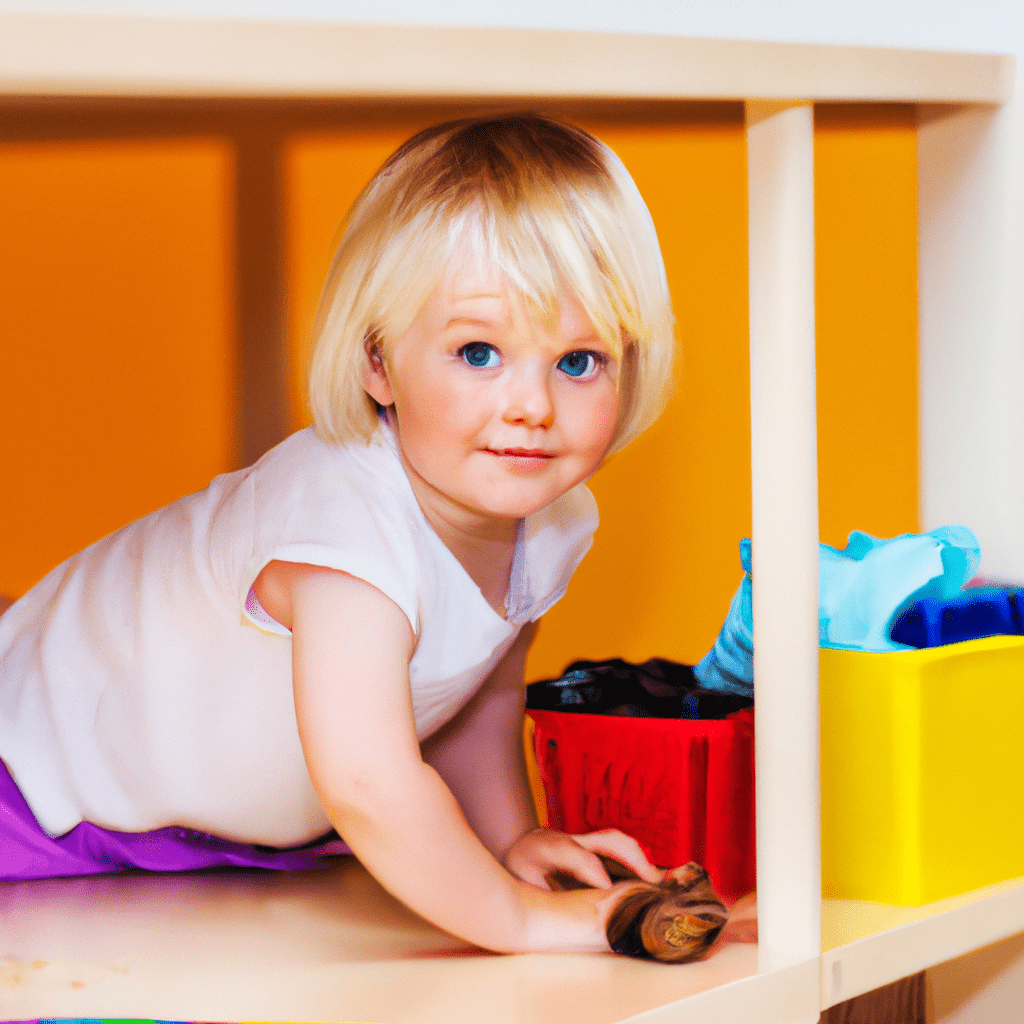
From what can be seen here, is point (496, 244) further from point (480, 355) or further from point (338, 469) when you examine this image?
point (338, 469)

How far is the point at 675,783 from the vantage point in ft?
2.27

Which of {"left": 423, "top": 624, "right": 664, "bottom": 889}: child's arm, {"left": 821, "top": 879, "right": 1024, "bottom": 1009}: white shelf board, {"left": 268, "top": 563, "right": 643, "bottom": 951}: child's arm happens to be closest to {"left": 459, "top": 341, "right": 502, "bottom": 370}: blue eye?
{"left": 268, "top": 563, "right": 643, "bottom": 951}: child's arm

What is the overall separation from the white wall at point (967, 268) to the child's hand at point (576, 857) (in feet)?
1.04

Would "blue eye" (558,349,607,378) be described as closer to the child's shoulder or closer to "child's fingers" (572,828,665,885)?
the child's shoulder

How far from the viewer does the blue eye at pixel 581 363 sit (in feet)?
2.05

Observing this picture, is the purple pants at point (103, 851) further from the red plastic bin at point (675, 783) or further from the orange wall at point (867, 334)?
the orange wall at point (867, 334)

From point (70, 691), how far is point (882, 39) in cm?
78

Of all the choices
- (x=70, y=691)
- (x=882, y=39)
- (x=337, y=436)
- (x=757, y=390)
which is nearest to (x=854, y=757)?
(x=757, y=390)

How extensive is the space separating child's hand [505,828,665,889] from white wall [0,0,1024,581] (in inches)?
12.5

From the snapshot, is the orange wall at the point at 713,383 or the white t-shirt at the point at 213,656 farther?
the orange wall at the point at 713,383

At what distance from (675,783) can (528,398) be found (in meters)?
0.25

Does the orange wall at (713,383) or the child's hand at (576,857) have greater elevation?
the orange wall at (713,383)

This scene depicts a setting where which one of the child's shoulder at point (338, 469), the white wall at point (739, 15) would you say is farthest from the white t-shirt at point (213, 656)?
the white wall at point (739, 15)

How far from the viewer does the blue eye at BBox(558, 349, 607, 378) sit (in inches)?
24.6
